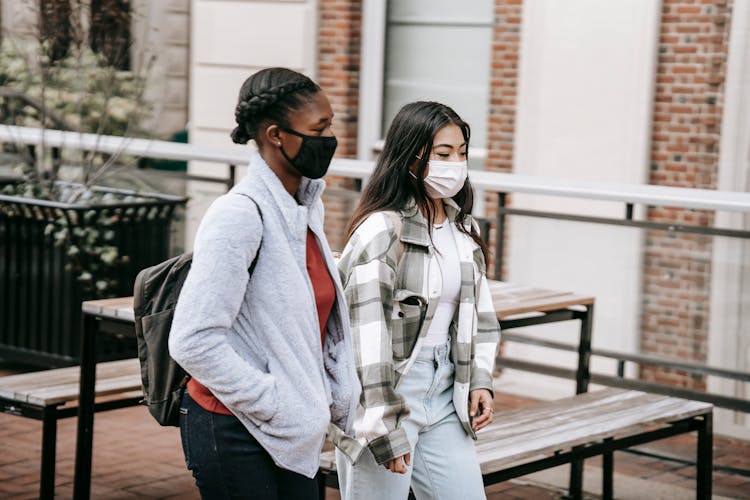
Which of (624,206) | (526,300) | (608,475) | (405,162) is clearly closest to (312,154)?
(405,162)

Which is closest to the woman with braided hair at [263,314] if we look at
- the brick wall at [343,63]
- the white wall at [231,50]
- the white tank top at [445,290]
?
the white tank top at [445,290]

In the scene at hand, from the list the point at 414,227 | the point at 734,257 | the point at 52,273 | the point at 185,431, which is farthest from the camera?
the point at 52,273

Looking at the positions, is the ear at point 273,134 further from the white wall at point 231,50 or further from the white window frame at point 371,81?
the white wall at point 231,50

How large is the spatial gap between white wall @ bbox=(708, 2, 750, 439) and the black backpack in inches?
168

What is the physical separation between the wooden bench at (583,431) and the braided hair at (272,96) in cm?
176

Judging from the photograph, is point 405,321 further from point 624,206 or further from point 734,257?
point 624,206

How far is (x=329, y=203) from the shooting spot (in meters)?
8.62

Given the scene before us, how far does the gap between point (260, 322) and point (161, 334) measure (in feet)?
1.31

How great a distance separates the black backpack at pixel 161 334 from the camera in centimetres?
326

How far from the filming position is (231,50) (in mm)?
11430

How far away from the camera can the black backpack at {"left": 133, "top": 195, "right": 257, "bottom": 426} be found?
3.26 meters

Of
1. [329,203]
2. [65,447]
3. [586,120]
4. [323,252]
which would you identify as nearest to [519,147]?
[586,120]

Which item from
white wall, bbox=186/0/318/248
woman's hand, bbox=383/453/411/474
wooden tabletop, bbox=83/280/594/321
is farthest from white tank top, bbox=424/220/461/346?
white wall, bbox=186/0/318/248

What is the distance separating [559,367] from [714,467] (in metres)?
0.99
